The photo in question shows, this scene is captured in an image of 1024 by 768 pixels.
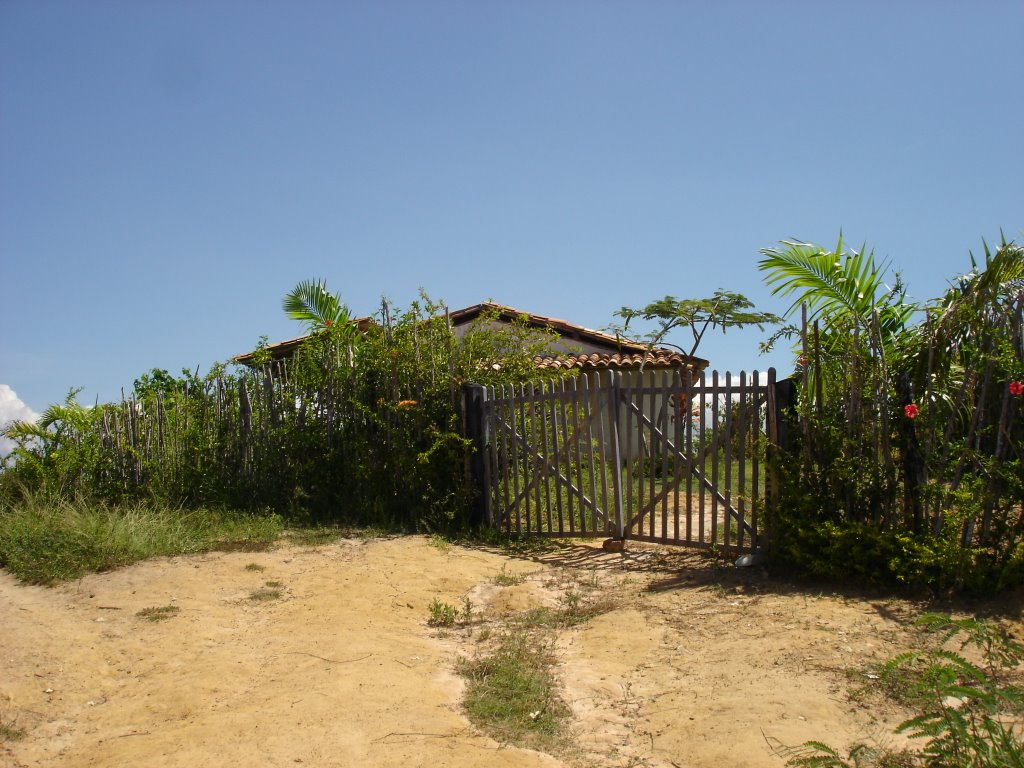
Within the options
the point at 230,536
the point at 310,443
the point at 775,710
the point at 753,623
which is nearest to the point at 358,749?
the point at 775,710

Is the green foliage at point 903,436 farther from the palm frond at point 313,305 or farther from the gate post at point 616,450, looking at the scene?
the palm frond at point 313,305

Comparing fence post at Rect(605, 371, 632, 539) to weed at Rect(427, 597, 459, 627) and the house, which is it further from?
the house

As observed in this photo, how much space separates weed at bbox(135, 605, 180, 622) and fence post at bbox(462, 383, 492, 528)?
12.0ft

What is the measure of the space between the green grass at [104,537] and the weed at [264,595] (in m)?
1.36

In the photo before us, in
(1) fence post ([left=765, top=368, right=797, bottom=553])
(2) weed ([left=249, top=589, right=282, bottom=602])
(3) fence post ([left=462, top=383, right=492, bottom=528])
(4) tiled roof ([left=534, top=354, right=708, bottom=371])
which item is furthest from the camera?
(4) tiled roof ([left=534, top=354, right=708, bottom=371])

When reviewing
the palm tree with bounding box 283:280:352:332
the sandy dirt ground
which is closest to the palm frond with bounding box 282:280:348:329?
the palm tree with bounding box 283:280:352:332

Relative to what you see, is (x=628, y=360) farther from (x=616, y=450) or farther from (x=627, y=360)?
(x=616, y=450)

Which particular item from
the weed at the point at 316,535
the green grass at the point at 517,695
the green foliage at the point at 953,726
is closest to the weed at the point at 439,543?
the weed at the point at 316,535

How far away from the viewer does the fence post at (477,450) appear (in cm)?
888

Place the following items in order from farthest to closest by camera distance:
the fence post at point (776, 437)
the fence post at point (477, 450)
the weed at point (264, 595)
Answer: the fence post at point (477, 450)
the fence post at point (776, 437)
the weed at point (264, 595)

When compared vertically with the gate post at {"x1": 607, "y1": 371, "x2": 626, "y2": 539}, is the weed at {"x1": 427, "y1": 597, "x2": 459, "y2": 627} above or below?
below

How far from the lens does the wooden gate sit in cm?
689

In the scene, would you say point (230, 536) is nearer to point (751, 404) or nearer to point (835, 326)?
point (751, 404)

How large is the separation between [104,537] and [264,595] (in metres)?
1.91
